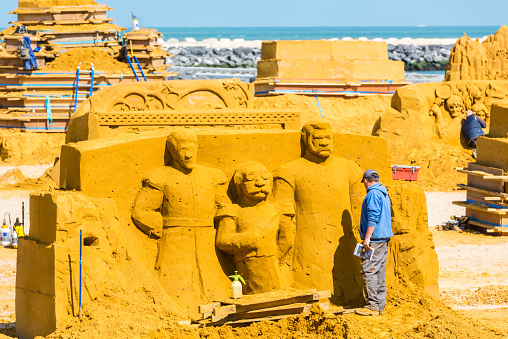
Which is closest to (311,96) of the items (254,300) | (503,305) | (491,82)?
(491,82)

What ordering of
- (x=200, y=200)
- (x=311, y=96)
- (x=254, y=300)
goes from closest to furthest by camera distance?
(x=254, y=300) → (x=200, y=200) → (x=311, y=96)

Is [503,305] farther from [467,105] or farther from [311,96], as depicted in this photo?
[311,96]

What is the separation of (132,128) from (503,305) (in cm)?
505

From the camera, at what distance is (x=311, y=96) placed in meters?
30.5

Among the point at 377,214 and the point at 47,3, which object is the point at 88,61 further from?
the point at 377,214

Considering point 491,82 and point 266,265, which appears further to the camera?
point 491,82

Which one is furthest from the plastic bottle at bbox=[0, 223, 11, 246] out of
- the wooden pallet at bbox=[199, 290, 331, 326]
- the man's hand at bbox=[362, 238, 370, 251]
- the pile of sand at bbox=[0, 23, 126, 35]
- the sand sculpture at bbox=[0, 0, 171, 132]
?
the pile of sand at bbox=[0, 23, 126, 35]

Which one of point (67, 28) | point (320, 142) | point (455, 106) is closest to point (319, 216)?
point (320, 142)

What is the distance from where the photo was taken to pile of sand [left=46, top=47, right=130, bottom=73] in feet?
90.7

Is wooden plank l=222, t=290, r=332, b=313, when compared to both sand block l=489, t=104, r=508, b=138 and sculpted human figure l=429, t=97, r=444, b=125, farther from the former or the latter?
sculpted human figure l=429, t=97, r=444, b=125

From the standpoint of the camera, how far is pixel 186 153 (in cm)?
1031

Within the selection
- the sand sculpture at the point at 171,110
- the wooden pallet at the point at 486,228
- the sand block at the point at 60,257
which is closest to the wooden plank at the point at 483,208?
the wooden pallet at the point at 486,228

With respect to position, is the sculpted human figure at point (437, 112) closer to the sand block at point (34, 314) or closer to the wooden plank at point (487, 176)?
the wooden plank at point (487, 176)

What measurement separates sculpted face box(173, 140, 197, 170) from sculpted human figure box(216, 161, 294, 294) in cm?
54
